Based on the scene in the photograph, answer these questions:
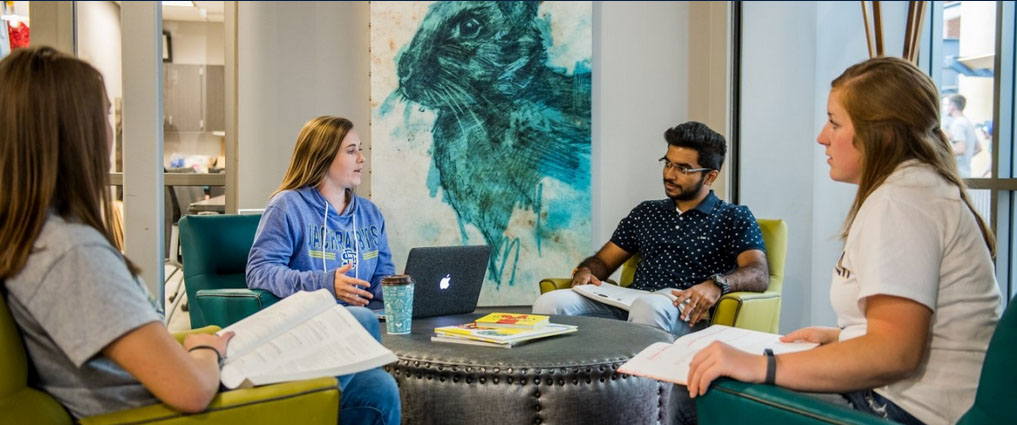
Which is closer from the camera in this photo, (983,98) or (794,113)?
(983,98)

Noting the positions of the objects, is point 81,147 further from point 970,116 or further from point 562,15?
point 970,116

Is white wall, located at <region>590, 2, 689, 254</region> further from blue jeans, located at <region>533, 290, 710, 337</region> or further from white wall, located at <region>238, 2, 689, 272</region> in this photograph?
blue jeans, located at <region>533, 290, 710, 337</region>

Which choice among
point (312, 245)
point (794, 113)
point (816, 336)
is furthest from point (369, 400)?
point (794, 113)

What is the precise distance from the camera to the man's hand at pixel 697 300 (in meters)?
3.16

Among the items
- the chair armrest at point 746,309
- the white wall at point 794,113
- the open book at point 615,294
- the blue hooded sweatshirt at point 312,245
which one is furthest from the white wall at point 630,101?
the blue hooded sweatshirt at point 312,245

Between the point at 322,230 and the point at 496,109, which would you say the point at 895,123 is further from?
the point at 496,109

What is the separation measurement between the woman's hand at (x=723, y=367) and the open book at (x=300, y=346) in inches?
22.7

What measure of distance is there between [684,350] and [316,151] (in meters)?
1.87

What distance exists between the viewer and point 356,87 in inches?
168

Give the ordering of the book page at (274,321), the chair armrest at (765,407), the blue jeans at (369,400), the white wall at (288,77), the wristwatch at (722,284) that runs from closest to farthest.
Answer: the chair armrest at (765,407) → the book page at (274,321) → the blue jeans at (369,400) → the wristwatch at (722,284) → the white wall at (288,77)

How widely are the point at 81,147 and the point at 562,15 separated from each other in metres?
3.38

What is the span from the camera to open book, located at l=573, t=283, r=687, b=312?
10.5 ft

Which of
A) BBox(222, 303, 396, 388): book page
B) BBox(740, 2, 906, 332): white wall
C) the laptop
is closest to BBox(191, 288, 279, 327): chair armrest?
the laptop

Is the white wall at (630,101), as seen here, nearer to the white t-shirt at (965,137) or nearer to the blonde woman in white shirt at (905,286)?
the white t-shirt at (965,137)
